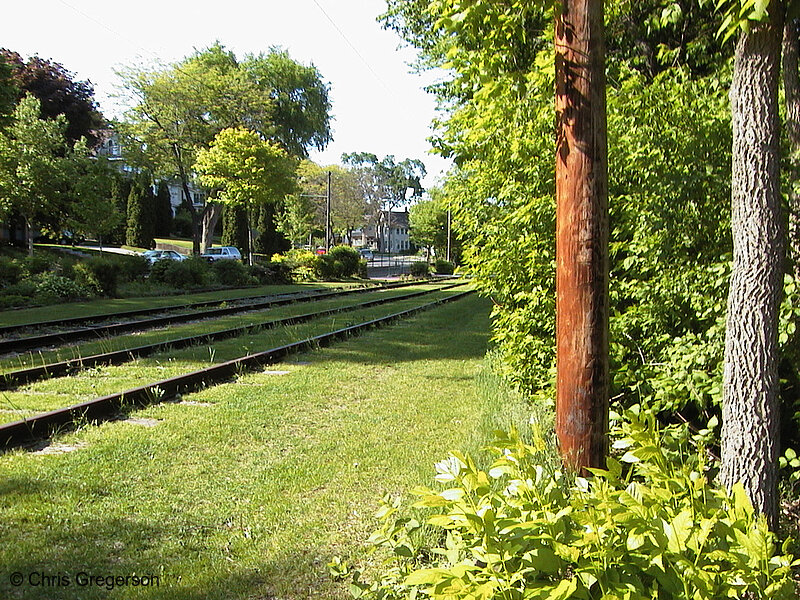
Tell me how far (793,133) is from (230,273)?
95.6 feet

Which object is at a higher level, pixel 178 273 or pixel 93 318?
pixel 178 273

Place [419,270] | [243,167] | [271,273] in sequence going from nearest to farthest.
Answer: [271,273] < [243,167] < [419,270]

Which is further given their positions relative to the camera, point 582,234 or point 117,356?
point 117,356

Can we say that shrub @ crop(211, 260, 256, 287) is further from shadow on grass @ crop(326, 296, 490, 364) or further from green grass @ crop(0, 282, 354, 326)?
shadow on grass @ crop(326, 296, 490, 364)

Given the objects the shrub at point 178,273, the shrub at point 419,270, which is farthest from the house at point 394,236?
the shrub at point 178,273

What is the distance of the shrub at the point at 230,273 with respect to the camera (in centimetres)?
3088

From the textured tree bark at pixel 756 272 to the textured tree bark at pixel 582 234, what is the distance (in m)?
0.56

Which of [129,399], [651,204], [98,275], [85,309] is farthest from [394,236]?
[651,204]

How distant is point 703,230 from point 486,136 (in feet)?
7.05

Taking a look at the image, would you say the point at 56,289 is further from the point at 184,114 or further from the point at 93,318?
the point at 184,114

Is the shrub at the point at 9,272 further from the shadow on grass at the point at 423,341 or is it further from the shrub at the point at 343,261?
the shrub at the point at 343,261

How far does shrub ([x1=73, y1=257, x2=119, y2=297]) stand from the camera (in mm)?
22078

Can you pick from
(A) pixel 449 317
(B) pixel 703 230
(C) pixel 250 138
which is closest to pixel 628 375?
(B) pixel 703 230

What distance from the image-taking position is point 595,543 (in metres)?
2.38
